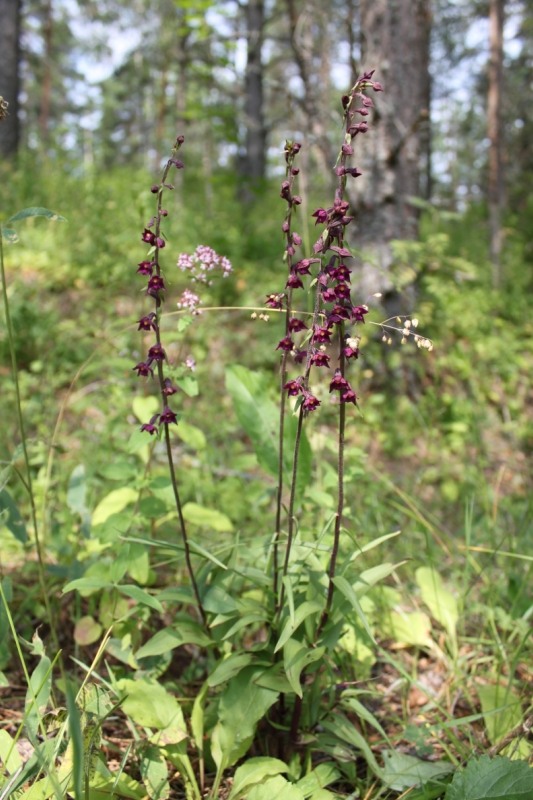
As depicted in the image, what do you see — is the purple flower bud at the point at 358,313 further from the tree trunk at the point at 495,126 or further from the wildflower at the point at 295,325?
the tree trunk at the point at 495,126

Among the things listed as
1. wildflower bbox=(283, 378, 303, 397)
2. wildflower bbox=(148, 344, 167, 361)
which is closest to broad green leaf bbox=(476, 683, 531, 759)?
wildflower bbox=(283, 378, 303, 397)

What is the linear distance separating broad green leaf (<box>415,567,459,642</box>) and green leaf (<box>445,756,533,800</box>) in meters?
0.70

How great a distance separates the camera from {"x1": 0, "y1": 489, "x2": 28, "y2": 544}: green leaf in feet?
5.32

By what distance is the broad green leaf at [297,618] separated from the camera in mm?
1249

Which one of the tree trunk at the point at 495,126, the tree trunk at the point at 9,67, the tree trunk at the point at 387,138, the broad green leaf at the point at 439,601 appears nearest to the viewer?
the broad green leaf at the point at 439,601

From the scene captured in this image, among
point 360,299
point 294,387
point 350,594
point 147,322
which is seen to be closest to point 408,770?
point 350,594

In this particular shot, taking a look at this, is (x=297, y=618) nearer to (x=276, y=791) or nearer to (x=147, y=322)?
(x=276, y=791)

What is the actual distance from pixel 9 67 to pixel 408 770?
927 cm

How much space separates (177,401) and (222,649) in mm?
2518

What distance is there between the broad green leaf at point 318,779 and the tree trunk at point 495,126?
7.30 metres

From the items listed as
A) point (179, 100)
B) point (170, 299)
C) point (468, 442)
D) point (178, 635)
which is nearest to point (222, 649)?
point (178, 635)

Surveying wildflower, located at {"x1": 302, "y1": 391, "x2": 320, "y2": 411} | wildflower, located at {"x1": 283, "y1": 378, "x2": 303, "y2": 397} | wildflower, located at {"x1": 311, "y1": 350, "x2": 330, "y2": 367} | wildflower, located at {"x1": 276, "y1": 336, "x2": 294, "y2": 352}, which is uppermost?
wildflower, located at {"x1": 276, "y1": 336, "x2": 294, "y2": 352}

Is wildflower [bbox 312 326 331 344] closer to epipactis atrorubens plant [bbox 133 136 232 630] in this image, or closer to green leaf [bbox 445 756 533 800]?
epipactis atrorubens plant [bbox 133 136 232 630]

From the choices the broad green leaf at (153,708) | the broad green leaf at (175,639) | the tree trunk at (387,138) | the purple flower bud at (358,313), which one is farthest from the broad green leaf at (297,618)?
the tree trunk at (387,138)
